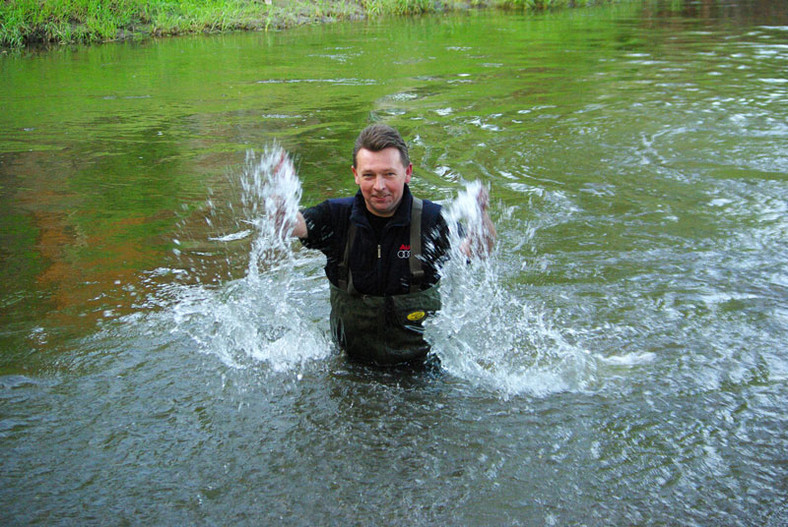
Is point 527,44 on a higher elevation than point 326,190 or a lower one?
higher

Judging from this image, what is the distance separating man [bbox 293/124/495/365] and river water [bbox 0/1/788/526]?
404 mm

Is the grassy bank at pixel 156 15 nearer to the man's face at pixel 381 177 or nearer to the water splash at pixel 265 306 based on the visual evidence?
the water splash at pixel 265 306

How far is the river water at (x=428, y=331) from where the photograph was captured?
9.57 ft

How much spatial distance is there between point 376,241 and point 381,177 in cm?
31

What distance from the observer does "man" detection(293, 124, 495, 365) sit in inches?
131

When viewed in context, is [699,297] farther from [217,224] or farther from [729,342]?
[217,224]

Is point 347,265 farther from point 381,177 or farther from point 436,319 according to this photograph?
point 436,319

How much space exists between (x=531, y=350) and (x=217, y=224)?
9.76 feet

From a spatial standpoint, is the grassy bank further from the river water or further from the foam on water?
the foam on water

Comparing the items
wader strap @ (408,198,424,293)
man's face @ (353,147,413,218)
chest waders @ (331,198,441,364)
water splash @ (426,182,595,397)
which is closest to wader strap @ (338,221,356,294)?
chest waders @ (331,198,441,364)

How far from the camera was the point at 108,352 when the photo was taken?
4.02m

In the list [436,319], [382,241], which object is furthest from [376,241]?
[436,319]

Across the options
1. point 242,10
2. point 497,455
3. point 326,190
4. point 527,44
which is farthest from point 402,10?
point 497,455

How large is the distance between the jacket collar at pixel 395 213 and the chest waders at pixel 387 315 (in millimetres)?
33
